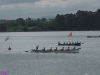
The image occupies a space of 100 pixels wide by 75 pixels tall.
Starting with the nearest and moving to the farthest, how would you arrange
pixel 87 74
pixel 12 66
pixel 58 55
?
pixel 87 74 → pixel 12 66 → pixel 58 55

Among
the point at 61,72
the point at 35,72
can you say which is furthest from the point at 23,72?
the point at 61,72

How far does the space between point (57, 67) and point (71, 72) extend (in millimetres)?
4929

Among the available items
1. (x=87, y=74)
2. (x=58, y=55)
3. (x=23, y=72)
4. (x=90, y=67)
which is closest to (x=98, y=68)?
(x=90, y=67)

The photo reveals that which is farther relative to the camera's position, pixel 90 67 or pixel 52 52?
pixel 52 52

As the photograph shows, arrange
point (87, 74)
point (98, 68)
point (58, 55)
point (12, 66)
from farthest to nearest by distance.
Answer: point (58, 55) < point (12, 66) < point (98, 68) < point (87, 74)

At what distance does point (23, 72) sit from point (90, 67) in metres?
8.85

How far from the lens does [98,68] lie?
4938 centimetres

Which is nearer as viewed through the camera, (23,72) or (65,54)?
(23,72)

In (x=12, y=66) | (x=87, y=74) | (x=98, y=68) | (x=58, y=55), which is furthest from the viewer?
(x=58, y=55)

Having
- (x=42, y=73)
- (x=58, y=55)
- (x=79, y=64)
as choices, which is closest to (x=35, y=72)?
(x=42, y=73)

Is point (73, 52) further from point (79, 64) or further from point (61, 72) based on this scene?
point (61, 72)

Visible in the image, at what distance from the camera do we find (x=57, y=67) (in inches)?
2018

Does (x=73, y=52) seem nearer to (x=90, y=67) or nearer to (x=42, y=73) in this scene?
(x=90, y=67)

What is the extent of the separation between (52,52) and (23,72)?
2553 cm
